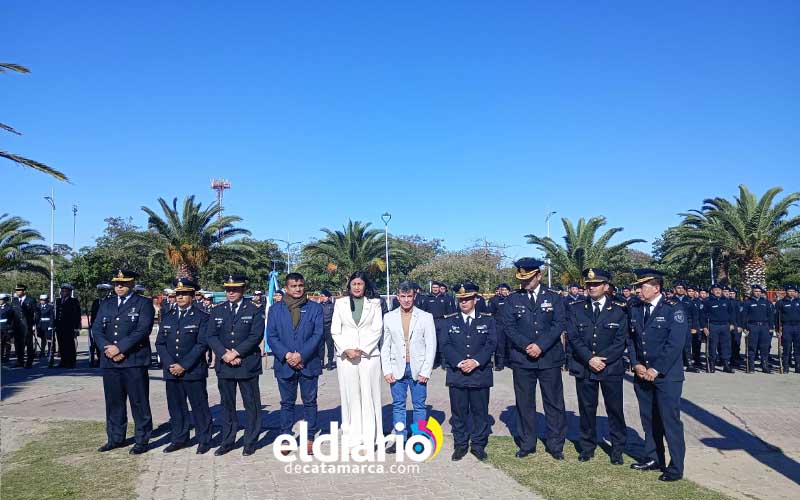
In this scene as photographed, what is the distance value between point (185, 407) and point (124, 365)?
3.02 ft

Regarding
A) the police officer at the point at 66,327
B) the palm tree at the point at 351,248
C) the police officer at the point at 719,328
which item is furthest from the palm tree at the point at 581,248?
the police officer at the point at 66,327

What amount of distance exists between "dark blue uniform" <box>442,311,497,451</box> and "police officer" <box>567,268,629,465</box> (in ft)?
3.45

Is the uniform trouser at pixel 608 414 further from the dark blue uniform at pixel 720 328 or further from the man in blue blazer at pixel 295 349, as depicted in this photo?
the dark blue uniform at pixel 720 328

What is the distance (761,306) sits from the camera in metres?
13.7

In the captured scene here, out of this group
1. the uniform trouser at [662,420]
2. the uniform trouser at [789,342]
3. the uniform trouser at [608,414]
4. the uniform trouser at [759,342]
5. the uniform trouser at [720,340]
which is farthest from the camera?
the uniform trouser at [720,340]

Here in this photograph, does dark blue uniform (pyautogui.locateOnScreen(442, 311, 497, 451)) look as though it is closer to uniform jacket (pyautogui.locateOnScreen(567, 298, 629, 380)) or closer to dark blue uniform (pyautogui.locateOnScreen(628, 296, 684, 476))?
uniform jacket (pyautogui.locateOnScreen(567, 298, 629, 380))

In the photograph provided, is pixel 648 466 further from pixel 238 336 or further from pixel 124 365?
pixel 124 365

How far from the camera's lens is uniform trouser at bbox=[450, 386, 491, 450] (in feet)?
22.6

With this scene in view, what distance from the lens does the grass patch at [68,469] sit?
5.67 m

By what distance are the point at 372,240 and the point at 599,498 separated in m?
30.5

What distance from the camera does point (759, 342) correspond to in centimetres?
1374

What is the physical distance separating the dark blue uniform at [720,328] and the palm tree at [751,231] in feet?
40.4

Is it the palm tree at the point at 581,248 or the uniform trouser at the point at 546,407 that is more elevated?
the palm tree at the point at 581,248

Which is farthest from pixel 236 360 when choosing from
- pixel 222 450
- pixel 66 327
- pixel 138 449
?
pixel 66 327
